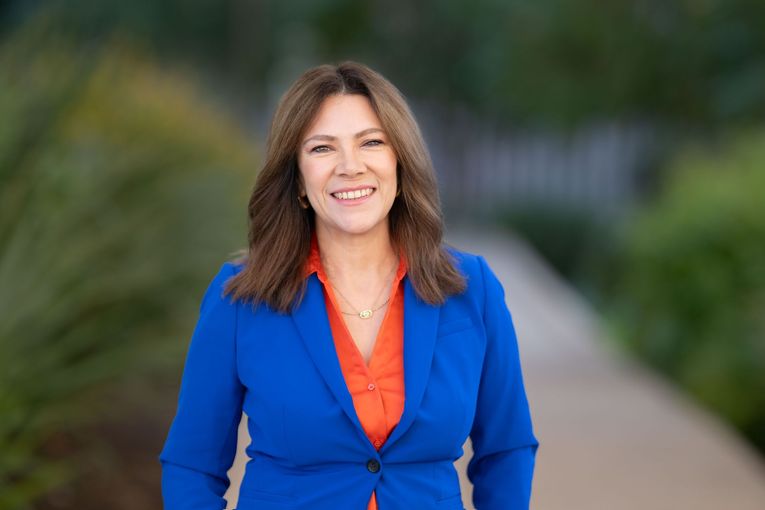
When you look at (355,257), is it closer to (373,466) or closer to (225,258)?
(373,466)

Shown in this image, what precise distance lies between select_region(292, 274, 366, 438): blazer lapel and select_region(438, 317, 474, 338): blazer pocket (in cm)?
22

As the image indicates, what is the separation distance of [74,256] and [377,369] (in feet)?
8.01

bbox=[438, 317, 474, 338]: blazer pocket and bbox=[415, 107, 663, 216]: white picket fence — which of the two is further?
bbox=[415, 107, 663, 216]: white picket fence

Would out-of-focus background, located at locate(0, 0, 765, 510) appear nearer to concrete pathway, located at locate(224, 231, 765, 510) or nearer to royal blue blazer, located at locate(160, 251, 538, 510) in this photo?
concrete pathway, located at locate(224, 231, 765, 510)

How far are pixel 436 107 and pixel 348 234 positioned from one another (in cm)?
2302

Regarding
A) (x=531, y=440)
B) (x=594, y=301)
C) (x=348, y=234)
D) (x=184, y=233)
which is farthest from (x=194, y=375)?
(x=594, y=301)

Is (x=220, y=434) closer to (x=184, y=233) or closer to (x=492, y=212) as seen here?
(x=184, y=233)

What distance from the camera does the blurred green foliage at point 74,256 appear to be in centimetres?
400

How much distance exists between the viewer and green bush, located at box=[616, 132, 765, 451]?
25.7 ft

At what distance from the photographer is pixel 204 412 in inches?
93.0

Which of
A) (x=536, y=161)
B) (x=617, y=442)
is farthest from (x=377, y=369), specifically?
(x=536, y=161)

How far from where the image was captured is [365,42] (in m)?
25.1

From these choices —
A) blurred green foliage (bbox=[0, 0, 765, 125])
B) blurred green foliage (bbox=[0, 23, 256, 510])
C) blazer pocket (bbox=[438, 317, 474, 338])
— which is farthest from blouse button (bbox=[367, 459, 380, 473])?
blurred green foliage (bbox=[0, 0, 765, 125])

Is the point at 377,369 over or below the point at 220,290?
below
